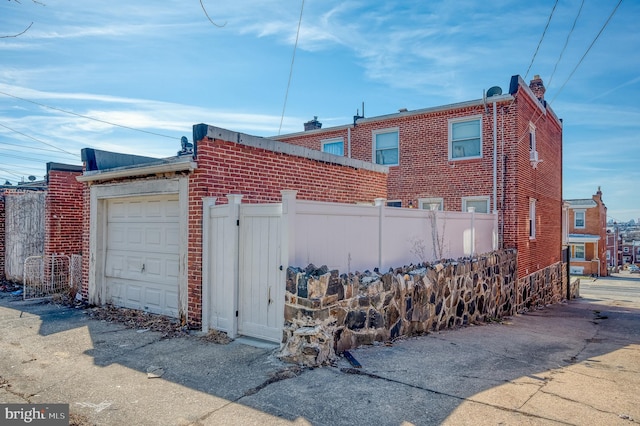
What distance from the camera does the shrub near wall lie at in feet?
17.6

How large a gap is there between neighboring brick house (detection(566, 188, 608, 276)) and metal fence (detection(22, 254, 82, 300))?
43.5 metres

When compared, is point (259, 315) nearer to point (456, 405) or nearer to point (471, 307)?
point (456, 405)

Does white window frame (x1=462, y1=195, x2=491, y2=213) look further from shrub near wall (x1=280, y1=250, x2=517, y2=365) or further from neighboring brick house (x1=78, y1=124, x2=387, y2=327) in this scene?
neighboring brick house (x1=78, y1=124, x2=387, y2=327)

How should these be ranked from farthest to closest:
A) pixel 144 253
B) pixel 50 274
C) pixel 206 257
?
pixel 50 274 → pixel 144 253 → pixel 206 257

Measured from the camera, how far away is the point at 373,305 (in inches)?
246

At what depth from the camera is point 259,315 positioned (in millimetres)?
6098

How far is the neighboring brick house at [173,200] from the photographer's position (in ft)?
23.1

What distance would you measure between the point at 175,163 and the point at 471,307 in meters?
7.46

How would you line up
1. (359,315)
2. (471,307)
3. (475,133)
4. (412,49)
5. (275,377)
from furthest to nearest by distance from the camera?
(475,133)
(412,49)
(471,307)
(359,315)
(275,377)

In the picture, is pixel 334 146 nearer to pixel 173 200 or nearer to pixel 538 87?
pixel 538 87

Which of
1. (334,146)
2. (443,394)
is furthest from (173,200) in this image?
(334,146)

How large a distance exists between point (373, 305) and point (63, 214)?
942 centimetres

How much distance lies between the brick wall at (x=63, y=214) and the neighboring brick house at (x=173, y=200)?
2.18m

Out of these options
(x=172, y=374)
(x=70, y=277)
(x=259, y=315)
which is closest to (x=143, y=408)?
(x=172, y=374)
